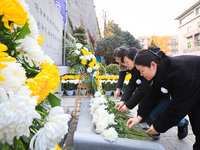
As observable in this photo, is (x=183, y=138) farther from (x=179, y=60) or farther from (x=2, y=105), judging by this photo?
(x=2, y=105)

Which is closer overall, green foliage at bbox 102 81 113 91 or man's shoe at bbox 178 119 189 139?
man's shoe at bbox 178 119 189 139

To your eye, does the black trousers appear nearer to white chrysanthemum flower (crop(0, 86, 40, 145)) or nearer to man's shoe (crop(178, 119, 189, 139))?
man's shoe (crop(178, 119, 189, 139))

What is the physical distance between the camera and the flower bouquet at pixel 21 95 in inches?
13.8

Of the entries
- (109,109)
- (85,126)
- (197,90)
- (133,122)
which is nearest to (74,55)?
(109,109)

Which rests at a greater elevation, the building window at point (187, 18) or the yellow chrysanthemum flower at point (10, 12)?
the building window at point (187, 18)

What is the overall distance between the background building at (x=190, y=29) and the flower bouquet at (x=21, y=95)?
30.3 m

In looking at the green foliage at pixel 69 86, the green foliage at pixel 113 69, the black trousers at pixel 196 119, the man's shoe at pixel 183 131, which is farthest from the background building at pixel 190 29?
the black trousers at pixel 196 119

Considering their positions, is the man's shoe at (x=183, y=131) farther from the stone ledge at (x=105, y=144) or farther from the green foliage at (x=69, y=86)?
the green foliage at (x=69, y=86)

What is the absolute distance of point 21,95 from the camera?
0.39 metres

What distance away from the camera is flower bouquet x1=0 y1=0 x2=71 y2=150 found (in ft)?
1.15

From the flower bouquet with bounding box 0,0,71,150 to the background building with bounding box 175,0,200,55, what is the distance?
1193 inches

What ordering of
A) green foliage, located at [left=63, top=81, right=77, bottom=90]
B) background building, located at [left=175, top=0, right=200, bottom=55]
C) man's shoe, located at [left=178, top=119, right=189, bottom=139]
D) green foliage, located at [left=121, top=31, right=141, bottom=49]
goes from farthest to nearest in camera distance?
background building, located at [left=175, top=0, right=200, bottom=55]
green foliage, located at [left=121, top=31, right=141, bottom=49]
green foliage, located at [left=63, top=81, right=77, bottom=90]
man's shoe, located at [left=178, top=119, right=189, bottom=139]

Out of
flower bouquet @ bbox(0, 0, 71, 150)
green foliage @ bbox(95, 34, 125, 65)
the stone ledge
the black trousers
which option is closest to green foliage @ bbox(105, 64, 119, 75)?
green foliage @ bbox(95, 34, 125, 65)

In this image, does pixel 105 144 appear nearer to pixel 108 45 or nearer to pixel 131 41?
pixel 108 45
